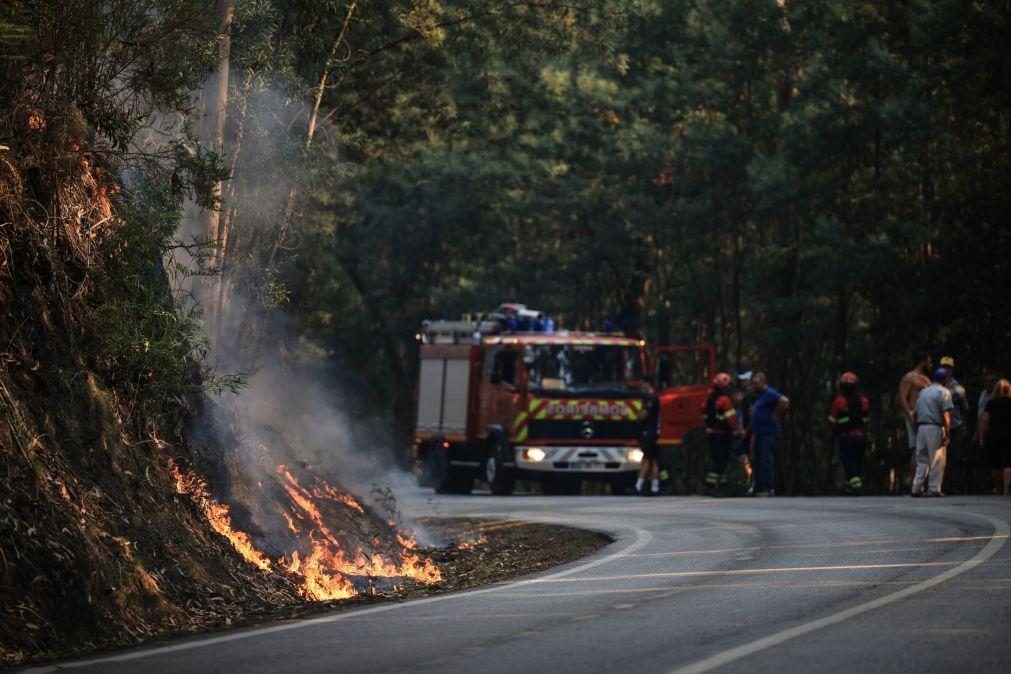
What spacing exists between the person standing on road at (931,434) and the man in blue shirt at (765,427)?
269 centimetres

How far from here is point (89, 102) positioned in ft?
42.8

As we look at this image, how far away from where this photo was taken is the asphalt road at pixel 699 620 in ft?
28.3

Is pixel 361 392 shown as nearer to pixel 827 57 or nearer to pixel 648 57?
pixel 648 57

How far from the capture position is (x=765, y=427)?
26.3 meters

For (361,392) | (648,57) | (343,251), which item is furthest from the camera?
(361,392)

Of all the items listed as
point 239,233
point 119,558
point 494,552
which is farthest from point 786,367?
point 119,558

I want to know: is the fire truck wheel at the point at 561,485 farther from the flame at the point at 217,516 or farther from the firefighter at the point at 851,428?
the flame at the point at 217,516

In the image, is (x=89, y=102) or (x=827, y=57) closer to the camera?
(x=89, y=102)

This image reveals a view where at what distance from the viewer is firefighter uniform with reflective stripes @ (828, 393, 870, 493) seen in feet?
87.4

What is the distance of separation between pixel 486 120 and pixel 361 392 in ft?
76.3

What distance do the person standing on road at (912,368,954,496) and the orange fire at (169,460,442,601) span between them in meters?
9.12

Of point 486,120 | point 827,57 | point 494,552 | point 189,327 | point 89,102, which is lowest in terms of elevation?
point 494,552

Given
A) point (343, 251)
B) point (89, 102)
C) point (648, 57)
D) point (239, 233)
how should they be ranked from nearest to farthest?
→ point (89, 102), point (239, 233), point (648, 57), point (343, 251)

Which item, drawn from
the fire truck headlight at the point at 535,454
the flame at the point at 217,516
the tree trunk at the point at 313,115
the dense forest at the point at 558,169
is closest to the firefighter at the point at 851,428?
the fire truck headlight at the point at 535,454
